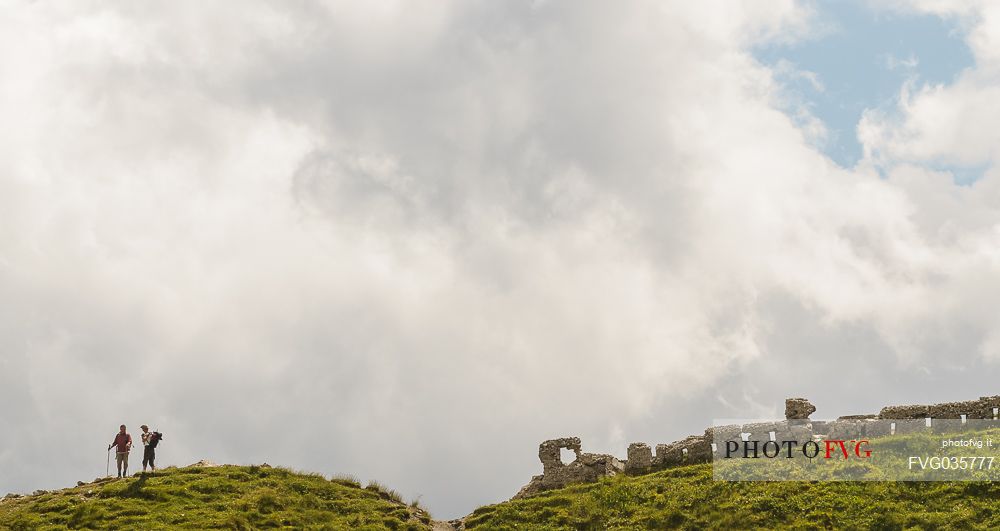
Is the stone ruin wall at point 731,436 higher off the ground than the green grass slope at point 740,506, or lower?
higher

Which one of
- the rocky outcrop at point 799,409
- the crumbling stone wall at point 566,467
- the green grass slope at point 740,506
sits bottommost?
the green grass slope at point 740,506

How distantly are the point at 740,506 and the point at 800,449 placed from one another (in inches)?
311

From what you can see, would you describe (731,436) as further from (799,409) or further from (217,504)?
(217,504)

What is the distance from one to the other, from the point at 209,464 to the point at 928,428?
39848mm

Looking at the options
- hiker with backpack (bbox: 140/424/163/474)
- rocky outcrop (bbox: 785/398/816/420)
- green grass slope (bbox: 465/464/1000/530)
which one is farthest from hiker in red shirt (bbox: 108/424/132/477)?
rocky outcrop (bbox: 785/398/816/420)

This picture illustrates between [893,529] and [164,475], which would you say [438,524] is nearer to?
[164,475]

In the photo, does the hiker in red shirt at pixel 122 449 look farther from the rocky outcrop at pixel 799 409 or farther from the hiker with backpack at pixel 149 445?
the rocky outcrop at pixel 799 409

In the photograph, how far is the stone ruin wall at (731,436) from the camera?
5900cm

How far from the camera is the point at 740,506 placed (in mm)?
52031

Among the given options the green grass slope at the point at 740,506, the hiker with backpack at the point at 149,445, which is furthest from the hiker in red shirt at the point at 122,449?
the green grass slope at the point at 740,506

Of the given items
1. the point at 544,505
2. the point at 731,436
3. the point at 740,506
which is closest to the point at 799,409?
the point at 731,436

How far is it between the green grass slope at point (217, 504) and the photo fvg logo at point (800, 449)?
57.8 ft

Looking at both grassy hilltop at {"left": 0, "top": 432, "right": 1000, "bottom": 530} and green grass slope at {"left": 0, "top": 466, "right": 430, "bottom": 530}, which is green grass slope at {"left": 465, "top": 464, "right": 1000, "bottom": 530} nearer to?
grassy hilltop at {"left": 0, "top": 432, "right": 1000, "bottom": 530}

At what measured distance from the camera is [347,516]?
56281mm
